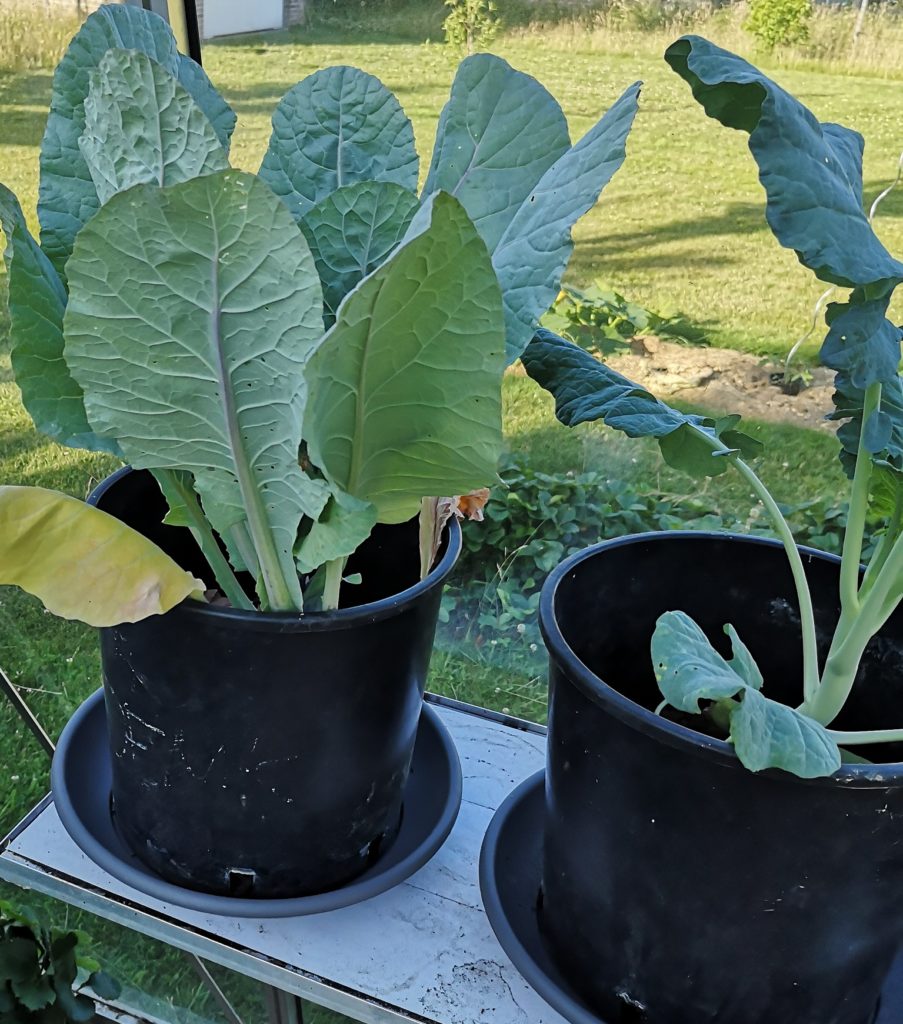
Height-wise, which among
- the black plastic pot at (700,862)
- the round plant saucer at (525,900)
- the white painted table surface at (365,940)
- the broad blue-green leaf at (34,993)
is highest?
the black plastic pot at (700,862)

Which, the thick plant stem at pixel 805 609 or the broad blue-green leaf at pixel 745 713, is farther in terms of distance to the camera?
the thick plant stem at pixel 805 609

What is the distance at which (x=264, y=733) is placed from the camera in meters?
0.53

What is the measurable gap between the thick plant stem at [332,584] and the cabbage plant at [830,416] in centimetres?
15

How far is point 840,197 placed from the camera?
0.44 m

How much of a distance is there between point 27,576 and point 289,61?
35.4 inches

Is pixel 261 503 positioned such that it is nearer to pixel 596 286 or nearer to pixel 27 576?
pixel 27 576

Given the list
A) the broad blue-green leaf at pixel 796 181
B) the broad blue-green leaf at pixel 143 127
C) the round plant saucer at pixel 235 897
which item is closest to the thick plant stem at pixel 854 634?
the broad blue-green leaf at pixel 796 181

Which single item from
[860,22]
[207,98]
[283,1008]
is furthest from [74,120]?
[860,22]

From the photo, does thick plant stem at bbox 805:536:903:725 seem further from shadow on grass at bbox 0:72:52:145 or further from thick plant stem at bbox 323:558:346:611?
shadow on grass at bbox 0:72:52:145

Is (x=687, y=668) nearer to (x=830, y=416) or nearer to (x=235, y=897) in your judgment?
(x=830, y=416)

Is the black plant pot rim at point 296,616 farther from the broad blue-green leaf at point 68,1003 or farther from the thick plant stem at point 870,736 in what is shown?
the broad blue-green leaf at point 68,1003

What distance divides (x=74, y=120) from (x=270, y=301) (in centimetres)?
19

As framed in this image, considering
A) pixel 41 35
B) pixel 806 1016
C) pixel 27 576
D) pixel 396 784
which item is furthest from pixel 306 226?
pixel 41 35

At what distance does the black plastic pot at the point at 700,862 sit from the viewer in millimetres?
447
